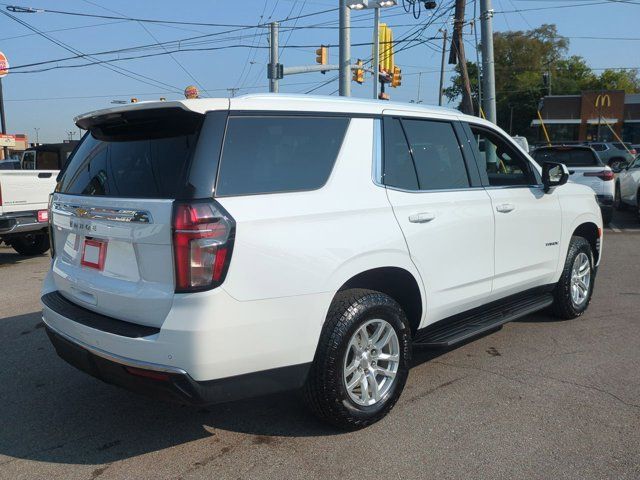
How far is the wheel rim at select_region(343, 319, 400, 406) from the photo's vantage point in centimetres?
339

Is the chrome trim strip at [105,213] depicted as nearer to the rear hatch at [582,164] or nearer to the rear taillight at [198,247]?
the rear taillight at [198,247]

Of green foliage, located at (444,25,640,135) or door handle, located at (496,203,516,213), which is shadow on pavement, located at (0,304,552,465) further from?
green foliage, located at (444,25,640,135)

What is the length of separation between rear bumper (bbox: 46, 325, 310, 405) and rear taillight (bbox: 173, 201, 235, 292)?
1.45 feet

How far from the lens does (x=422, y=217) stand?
372cm

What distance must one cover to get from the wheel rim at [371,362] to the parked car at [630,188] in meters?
11.4

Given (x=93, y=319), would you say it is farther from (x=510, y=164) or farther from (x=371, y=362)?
(x=510, y=164)

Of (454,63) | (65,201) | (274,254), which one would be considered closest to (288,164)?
(274,254)

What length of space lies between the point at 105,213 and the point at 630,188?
44.1 feet

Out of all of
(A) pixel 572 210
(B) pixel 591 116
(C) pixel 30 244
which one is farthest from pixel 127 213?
(B) pixel 591 116

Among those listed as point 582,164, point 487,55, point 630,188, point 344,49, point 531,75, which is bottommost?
point 630,188

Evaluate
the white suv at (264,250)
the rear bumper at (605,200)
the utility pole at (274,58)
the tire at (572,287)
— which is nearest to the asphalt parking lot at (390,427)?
the white suv at (264,250)

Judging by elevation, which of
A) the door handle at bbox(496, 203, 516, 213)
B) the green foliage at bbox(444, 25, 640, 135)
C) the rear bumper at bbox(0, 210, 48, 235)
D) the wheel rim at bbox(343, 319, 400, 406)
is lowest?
the wheel rim at bbox(343, 319, 400, 406)

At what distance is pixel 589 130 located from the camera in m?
50.1

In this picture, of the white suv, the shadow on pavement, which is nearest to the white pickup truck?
the shadow on pavement
